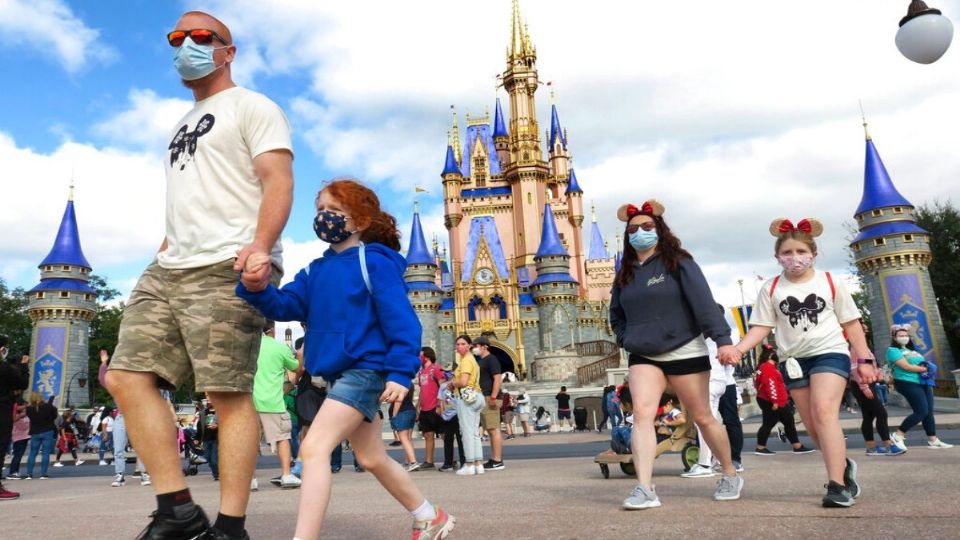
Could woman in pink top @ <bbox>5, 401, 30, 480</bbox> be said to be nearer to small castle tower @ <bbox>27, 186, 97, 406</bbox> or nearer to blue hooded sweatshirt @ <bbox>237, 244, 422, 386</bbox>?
blue hooded sweatshirt @ <bbox>237, 244, 422, 386</bbox>

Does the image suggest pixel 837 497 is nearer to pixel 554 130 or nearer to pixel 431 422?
pixel 431 422

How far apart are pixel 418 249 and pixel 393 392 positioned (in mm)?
49505

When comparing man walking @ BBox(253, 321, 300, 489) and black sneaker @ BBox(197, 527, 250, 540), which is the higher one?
man walking @ BBox(253, 321, 300, 489)

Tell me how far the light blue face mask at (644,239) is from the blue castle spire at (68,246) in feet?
144

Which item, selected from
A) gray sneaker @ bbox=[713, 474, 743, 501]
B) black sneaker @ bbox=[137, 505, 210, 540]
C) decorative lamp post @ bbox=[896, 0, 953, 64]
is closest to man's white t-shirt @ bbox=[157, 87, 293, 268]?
black sneaker @ bbox=[137, 505, 210, 540]

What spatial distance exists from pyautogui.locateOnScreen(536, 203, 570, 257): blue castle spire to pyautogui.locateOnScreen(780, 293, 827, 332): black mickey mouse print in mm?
46158

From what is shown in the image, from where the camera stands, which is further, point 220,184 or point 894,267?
point 894,267

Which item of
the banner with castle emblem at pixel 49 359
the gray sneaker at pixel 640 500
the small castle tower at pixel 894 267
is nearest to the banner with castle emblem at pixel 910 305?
the small castle tower at pixel 894 267

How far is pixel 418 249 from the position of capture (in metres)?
52.2

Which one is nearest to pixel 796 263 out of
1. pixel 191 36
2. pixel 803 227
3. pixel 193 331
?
pixel 803 227

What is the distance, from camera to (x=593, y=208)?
80312 mm

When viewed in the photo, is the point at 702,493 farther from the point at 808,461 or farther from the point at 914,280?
the point at 914,280

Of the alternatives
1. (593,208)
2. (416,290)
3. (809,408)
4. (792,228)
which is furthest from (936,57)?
(593,208)

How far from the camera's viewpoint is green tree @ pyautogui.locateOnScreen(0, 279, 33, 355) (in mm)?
55188
